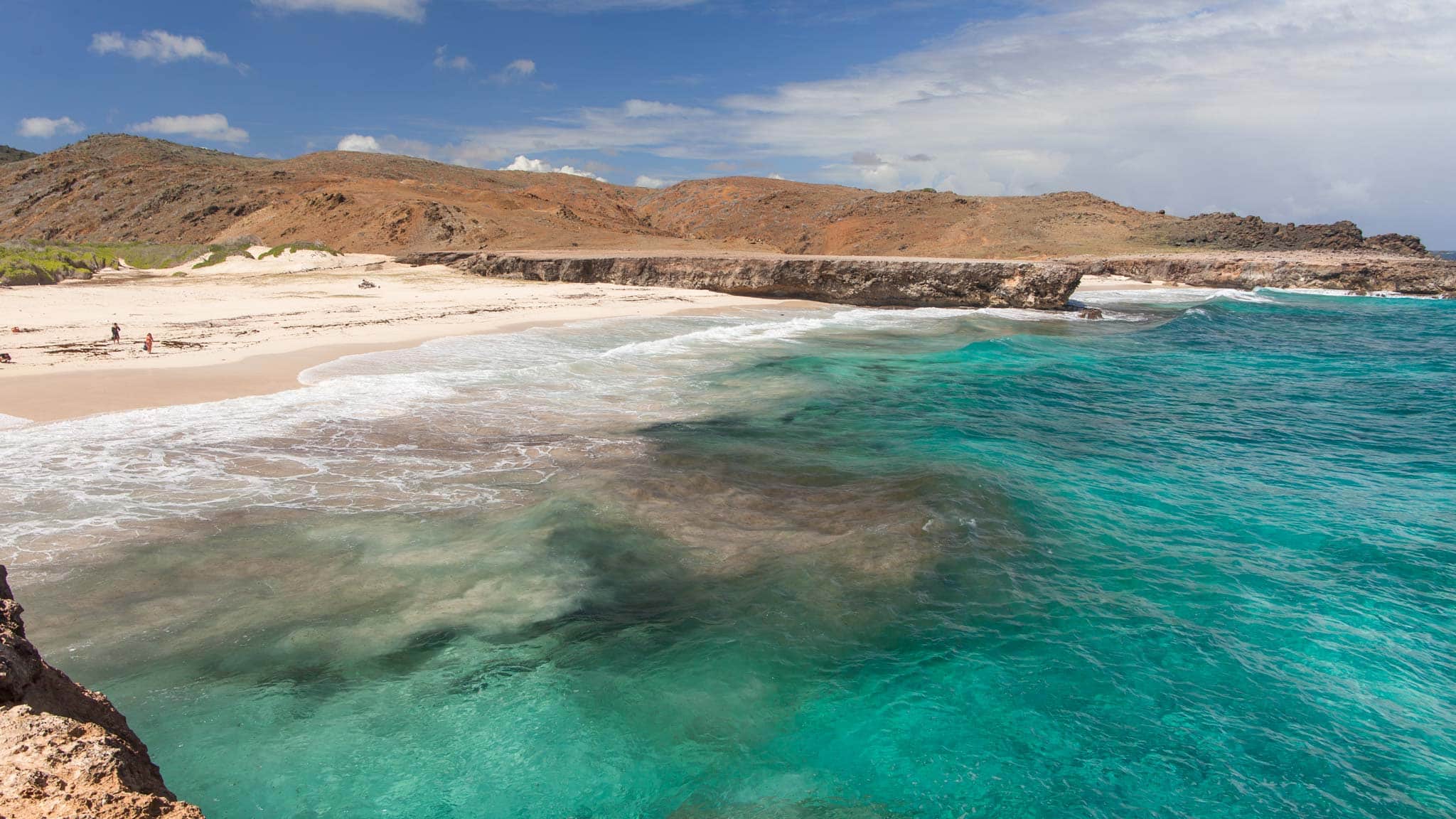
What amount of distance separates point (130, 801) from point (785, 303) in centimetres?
2739

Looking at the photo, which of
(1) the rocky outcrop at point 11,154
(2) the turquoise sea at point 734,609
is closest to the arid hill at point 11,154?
(1) the rocky outcrop at point 11,154

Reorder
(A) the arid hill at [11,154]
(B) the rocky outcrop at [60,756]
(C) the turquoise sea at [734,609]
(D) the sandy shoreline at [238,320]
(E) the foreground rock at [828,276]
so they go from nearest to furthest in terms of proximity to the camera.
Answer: (B) the rocky outcrop at [60,756] → (C) the turquoise sea at [734,609] → (D) the sandy shoreline at [238,320] → (E) the foreground rock at [828,276] → (A) the arid hill at [11,154]

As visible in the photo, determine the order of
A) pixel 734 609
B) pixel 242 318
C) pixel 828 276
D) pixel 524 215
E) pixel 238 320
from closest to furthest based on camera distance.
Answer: pixel 734 609
pixel 238 320
pixel 242 318
pixel 828 276
pixel 524 215

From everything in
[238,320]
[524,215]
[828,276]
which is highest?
[524,215]

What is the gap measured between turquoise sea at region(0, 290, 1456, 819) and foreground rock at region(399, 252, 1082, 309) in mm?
17484

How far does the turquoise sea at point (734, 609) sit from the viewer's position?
165 inches

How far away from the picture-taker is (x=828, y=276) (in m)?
28.5

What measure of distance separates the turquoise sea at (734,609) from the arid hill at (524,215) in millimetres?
27119

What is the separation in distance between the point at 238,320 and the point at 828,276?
764 inches

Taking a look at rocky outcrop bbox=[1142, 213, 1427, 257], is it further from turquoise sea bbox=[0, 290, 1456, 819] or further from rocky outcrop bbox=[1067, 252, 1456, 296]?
turquoise sea bbox=[0, 290, 1456, 819]

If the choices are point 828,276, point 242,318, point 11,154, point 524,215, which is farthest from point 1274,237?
point 11,154

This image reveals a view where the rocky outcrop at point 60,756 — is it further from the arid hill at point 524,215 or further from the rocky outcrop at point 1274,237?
the rocky outcrop at point 1274,237

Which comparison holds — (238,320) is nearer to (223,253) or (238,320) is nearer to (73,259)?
(73,259)

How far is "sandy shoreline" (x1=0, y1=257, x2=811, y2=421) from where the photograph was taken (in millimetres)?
10609
